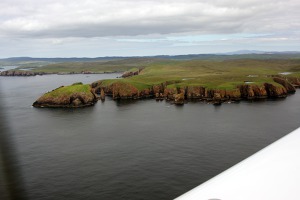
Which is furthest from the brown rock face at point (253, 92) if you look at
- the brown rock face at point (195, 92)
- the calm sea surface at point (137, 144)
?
the brown rock face at point (195, 92)

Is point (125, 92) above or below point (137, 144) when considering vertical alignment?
above

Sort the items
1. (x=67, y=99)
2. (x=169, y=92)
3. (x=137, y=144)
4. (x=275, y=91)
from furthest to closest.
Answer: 1. (x=169, y=92)
2. (x=275, y=91)
3. (x=67, y=99)
4. (x=137, y=144)

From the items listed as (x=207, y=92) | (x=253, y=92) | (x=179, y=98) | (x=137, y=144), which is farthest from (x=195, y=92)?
(x=137, y=144)

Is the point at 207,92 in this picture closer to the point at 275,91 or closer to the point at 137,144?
the point at 275,91

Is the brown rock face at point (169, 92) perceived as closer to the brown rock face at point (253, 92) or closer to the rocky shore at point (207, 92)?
the rocky shore at point (207, 92)

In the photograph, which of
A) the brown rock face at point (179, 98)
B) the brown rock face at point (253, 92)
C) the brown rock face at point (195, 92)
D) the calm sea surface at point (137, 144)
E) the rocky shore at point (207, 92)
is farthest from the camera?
the brown rock face at point (195, 92)

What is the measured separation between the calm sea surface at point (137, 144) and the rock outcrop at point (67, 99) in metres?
11.5

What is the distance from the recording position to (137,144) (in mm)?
84125

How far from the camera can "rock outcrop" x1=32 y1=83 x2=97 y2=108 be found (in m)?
159

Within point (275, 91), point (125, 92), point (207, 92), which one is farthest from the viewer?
point (125, 92)

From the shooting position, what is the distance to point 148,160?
6962 cm

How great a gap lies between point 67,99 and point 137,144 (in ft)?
287

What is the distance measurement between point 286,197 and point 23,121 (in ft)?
413

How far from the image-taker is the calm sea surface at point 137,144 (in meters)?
56.9
